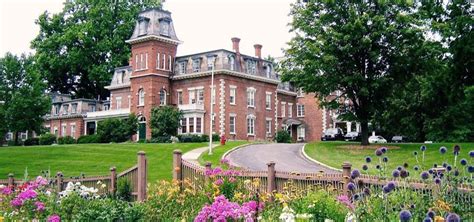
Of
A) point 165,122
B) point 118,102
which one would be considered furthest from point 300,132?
point 165,122

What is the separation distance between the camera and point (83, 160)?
1385 inches

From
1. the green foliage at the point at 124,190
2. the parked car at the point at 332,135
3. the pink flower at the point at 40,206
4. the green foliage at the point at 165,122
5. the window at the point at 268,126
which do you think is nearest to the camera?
the pink flower at the point at 40,206

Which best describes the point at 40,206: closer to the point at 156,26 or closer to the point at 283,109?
the point at 156,26

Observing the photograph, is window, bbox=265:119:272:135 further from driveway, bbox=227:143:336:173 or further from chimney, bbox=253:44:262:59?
driveway, bbox=227:143:336:173

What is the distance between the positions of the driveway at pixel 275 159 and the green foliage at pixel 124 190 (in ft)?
34.7

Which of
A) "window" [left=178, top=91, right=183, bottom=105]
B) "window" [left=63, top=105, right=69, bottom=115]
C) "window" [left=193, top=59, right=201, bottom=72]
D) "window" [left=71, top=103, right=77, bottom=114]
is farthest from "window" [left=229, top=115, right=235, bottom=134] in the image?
"window" [left=63, top=105, right=69, bottom=115]

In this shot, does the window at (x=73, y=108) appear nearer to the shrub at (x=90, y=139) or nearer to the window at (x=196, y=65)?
the shrub at (x=90, y=139)

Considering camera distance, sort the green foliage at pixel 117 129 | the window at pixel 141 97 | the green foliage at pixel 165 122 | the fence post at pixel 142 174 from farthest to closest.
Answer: the window at pixel 141 97 < the green foliage at pixel 117 129 < the green foliage at pixel 165 122 < the fence post at pixel 142 174

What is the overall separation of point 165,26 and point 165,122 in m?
10.2

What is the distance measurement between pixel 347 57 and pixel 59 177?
2239 centimetres

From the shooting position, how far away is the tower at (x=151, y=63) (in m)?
54.4

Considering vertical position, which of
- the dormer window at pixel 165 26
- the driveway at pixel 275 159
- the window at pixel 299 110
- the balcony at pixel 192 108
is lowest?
the driveway at pixel 275 159

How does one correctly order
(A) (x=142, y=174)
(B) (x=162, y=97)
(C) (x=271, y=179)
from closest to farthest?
(C) (x=271, y=179) < (A) (x=142, y=174) < (B) (x=162, y=97)

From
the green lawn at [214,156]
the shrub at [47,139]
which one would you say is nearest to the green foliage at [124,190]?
the green lawn at [214,156]
